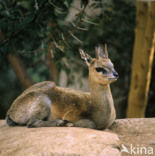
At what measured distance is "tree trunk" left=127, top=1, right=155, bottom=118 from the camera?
851cm

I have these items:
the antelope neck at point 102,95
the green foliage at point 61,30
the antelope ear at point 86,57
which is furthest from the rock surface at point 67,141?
the green foliage at point 61,30

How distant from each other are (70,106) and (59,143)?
1.34 meters

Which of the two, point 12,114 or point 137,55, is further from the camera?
point 137,55

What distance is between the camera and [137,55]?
8812 mm

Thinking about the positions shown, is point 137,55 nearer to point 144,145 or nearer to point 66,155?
point 144,145

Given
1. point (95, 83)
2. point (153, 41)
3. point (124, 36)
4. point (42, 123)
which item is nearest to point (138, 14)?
point (153, 41)

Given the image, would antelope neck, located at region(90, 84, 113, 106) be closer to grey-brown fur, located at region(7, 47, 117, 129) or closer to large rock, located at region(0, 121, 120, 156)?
grey-brown fur, located at region(7, 47, 117, 129)

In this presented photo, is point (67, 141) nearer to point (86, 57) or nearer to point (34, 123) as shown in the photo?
point (34, 123)

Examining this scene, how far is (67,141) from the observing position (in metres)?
4.14

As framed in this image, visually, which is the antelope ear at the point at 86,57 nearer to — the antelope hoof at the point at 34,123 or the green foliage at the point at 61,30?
the green foliage at the point at 61,30

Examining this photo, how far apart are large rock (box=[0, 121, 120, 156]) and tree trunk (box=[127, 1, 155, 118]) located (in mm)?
4458

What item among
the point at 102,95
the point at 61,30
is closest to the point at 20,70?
the point at 61,30

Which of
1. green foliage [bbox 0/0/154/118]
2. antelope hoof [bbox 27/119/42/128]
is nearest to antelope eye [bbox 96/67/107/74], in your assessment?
green foliage [bbox 0/0/154/118]

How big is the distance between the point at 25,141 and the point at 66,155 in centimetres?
78
